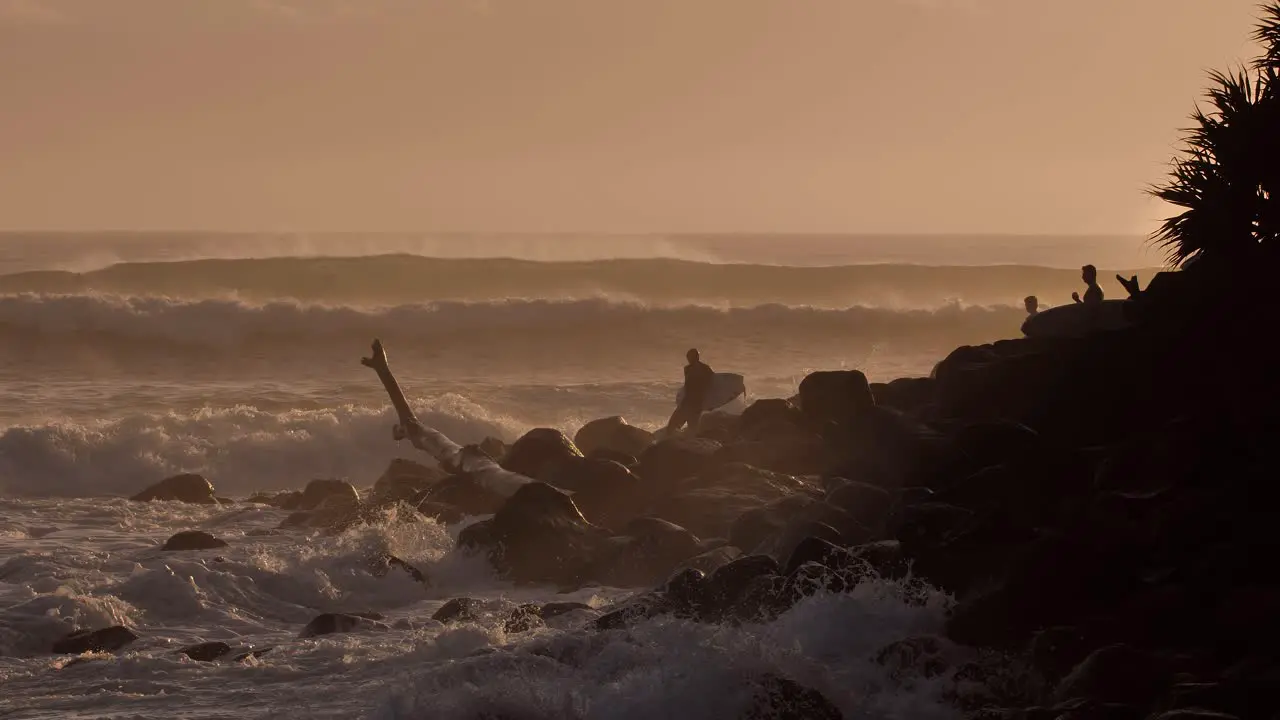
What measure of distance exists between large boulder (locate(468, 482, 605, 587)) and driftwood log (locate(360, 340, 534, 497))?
132 centimetres

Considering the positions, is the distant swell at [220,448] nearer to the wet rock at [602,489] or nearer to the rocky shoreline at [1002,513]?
the rocky shoreline at [1002,513]

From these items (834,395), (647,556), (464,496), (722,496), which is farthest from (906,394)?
(464,496)

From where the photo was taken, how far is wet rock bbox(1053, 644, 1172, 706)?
279 inches

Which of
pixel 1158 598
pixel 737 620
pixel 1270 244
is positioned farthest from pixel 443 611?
pixel 1270 244

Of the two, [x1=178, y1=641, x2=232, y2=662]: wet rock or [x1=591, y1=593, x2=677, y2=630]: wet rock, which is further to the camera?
[x1=178, y1=641, x2=232, y2=662]: wet rock

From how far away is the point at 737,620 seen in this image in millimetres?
9055

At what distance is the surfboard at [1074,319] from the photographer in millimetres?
14180

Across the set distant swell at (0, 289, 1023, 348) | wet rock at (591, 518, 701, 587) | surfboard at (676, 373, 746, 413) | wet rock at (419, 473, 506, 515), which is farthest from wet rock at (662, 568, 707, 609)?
distant swell at (0, 289, 1023, 348)

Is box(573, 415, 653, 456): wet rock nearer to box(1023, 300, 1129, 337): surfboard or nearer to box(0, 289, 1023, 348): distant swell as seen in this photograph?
box(1023, 300, 1129, 337): surfboard

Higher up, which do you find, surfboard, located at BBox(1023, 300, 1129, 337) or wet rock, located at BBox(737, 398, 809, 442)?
surfboard, located at BBox(1023, 300, 1129, 337)

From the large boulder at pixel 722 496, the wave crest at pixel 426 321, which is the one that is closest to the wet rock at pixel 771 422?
the large boulder at pixel 722 496

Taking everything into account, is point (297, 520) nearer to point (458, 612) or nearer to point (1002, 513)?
point (458, 612)

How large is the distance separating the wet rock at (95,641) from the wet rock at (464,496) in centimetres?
466

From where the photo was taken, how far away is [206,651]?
1000 cm
